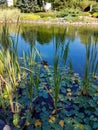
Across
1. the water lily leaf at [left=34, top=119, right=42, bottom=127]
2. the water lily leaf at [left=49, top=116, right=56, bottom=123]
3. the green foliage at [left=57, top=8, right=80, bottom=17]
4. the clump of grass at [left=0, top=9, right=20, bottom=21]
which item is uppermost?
the clump of grass at [left=0, top=9, right=20, bottom=21]

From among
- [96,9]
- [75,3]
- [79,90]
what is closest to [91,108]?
[79,90]

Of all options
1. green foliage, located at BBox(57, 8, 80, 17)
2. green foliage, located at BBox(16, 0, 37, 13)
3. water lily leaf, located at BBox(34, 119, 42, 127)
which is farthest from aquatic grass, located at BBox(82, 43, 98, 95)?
green foliage, located at BBox(16, 0, 37, 13)

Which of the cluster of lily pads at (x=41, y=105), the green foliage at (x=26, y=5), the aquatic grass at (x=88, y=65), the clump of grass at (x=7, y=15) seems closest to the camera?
the cluster of lily pads at (x=41, y=105)

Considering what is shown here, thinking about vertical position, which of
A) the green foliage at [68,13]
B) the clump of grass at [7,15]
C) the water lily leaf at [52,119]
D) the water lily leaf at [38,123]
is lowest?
the water lily leaf at [38,123]

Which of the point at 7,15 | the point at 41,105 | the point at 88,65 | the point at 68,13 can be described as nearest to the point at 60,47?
the point at 88,65

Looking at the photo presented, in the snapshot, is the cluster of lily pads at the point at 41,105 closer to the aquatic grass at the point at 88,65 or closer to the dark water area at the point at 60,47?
the aquatic grass at the point at 88,65

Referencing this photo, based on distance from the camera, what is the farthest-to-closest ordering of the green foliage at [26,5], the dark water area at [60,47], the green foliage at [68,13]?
1. the green foliage at [26,5]
2. the green foliage at [68,13]
3. the dark water area at [60,47]

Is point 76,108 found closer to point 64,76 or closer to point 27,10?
point 64,76

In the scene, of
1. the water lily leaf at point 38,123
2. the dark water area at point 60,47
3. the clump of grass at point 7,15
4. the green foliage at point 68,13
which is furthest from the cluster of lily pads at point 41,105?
the green foliage at point 68,13

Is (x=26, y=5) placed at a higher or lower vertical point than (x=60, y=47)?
higher

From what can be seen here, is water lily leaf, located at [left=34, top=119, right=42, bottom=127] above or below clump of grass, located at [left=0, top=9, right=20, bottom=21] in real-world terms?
below

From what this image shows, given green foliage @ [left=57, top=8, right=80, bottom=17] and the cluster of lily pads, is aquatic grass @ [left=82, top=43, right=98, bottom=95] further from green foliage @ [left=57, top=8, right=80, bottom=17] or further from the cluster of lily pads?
green foliage @ [left=57, top=8, right=80, bottom=17]

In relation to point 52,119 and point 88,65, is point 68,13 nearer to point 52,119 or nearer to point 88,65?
point 88,65

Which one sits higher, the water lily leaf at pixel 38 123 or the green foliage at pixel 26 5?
the green foliage at pixel 26 5
